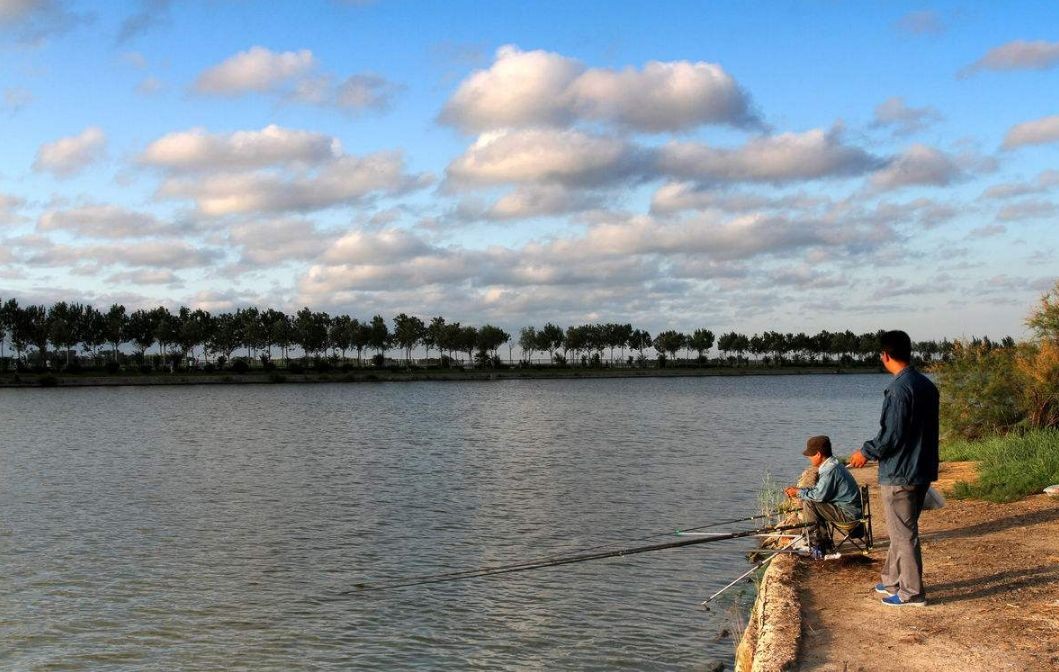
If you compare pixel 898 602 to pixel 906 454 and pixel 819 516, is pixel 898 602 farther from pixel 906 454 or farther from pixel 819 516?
pixel 819 516

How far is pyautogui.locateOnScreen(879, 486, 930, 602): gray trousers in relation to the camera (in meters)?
9.10

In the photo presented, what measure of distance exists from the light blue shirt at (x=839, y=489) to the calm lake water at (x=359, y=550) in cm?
232

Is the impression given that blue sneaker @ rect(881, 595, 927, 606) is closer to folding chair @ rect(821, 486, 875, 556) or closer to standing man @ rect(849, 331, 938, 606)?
standing man @ rect(849, 331, 938, 606)

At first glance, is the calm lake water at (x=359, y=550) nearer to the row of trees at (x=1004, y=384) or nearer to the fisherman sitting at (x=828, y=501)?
the fisherman sitting at (x=828, y=501)

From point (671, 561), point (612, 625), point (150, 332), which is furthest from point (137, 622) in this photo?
point (150, 332)

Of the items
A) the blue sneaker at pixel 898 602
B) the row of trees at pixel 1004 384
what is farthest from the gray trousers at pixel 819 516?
the row of trees at pixel 1004 384

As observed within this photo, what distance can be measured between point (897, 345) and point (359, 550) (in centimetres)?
1194

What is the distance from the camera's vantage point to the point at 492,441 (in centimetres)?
4366

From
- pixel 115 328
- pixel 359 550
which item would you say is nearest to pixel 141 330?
pixel 115 328

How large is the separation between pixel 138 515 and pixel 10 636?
10006 mm

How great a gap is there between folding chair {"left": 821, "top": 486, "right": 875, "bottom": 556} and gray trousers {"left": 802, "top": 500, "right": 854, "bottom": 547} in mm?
59

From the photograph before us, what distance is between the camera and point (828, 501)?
1158 centimetres

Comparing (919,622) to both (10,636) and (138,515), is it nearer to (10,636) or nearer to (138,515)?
(10,636)

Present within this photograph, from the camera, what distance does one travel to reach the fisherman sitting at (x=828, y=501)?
1145 centimetres
